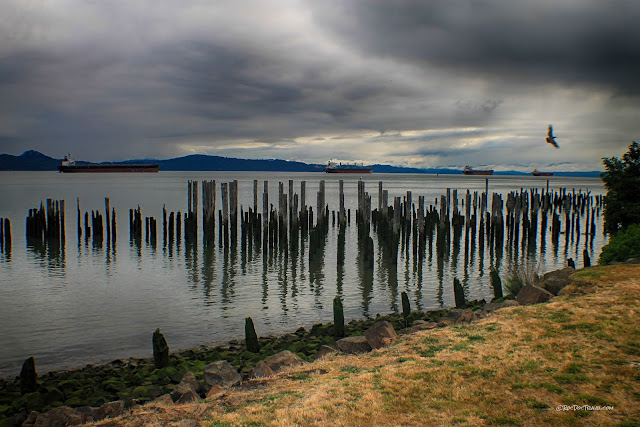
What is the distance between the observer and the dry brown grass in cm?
539

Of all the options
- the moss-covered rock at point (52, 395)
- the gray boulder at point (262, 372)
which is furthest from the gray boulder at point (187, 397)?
the moss-covered rock at point (52, 395)

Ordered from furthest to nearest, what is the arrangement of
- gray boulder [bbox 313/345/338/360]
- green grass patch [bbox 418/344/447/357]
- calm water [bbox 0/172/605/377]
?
1. calm water [bbox 0/172/605/377]
2. gray boulder [bbox 313/345/338/360]
3. green grass patch [bbox 418/344/447/357]

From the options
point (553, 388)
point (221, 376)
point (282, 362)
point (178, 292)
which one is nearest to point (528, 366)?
point (553, 388)

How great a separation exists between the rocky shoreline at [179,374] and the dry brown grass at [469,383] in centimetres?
48

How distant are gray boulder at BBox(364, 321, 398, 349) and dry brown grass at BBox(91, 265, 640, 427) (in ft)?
0.78

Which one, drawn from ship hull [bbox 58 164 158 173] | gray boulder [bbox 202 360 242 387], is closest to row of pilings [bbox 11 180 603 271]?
gray boulder [bbox 202 360 242 387]

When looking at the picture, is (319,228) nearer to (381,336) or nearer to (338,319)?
(338,319)

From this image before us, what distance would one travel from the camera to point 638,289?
9.73 metres

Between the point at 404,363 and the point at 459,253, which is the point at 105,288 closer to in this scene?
the point at 404,363

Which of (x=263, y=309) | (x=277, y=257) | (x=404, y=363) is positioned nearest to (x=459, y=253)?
(x=277, y=257)

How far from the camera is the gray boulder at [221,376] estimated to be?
7155mm

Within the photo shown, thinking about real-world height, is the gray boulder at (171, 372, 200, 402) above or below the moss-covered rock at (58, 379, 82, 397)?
above

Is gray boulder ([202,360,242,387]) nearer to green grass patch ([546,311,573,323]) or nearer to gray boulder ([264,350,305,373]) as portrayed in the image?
gray boulder ([264,350,305,373])

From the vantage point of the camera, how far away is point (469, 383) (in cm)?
620
